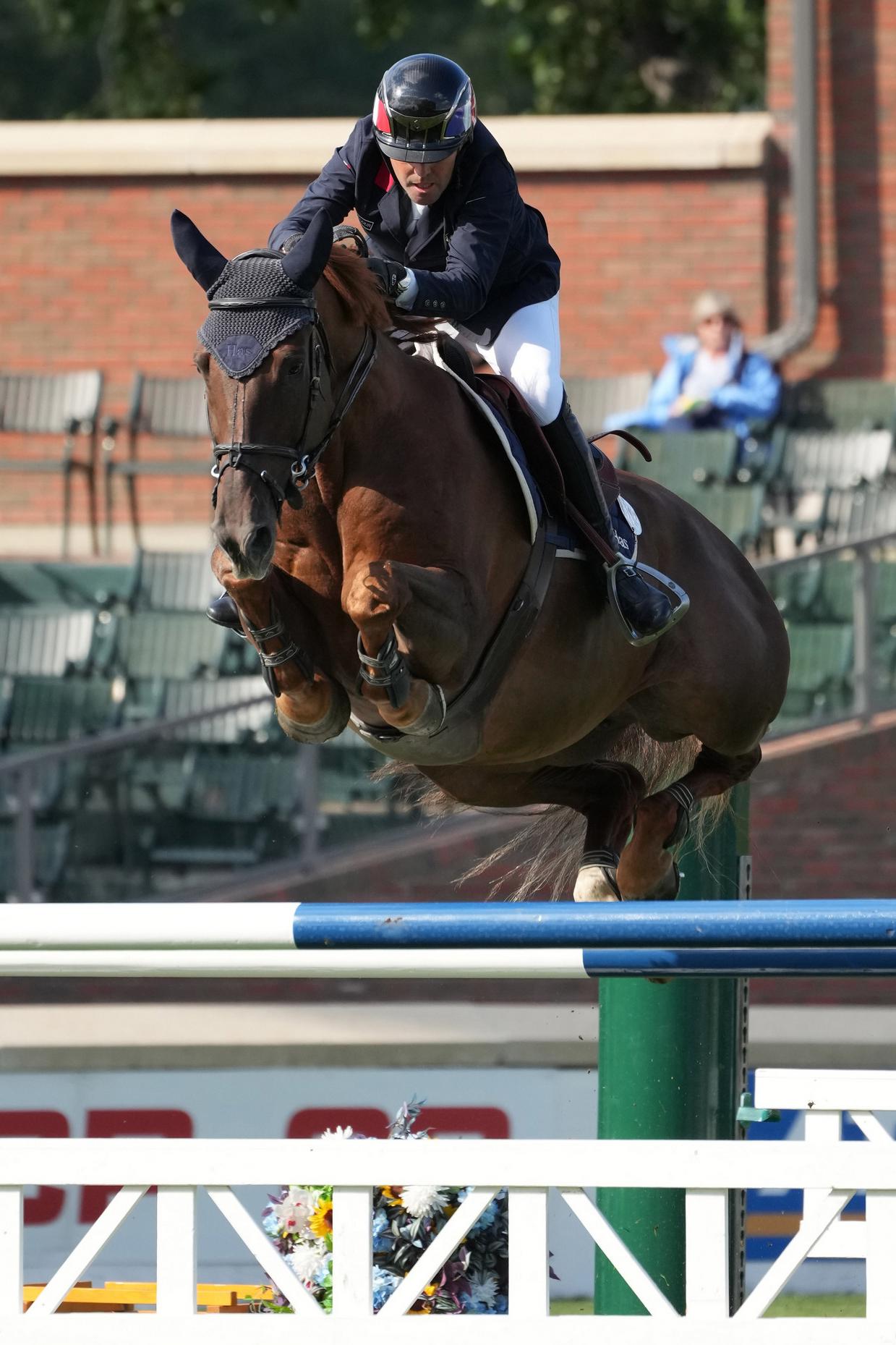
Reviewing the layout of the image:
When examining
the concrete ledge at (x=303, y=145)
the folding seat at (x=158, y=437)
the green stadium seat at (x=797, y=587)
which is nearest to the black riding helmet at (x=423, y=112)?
the green stadium seat at (x=797, y=587)

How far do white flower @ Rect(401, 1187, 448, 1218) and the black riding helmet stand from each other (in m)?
2.31

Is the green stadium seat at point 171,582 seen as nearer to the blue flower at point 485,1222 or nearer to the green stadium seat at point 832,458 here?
the green stadium seat at point 832,458

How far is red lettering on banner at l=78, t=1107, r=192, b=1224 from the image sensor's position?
23.1ft

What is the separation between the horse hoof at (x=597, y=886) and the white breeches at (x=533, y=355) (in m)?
1.08

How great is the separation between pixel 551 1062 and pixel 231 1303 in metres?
2.96

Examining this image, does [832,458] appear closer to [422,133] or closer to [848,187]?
[848,187]

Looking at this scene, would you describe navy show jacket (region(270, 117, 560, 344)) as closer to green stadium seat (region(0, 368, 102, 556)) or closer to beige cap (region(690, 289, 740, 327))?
beige cap (region(690, 289, 740, 327))

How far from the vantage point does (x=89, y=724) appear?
8727 mm

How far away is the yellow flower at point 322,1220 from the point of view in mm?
4430

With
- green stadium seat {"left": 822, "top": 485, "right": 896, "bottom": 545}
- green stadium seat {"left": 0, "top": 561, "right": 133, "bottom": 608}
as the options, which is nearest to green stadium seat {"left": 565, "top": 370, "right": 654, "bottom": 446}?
green stadium seat {"left": 822, "top": 485, "right": 896, "bottom": 545}

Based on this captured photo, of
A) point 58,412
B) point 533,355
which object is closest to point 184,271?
point 58,412

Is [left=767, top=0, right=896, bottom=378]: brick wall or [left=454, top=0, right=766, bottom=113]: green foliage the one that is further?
[left=454, top=0, right=766, bottom=113]: green foliage

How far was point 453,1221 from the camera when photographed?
10.1 feet

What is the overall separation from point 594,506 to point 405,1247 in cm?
177
